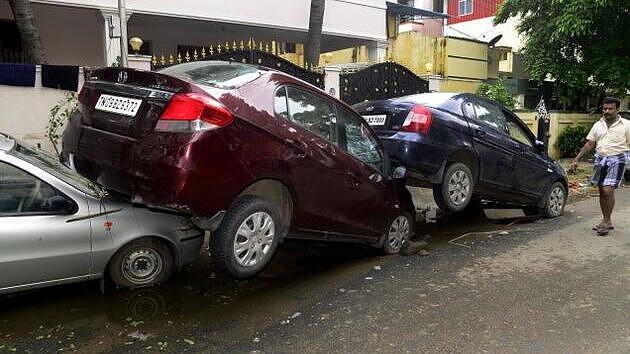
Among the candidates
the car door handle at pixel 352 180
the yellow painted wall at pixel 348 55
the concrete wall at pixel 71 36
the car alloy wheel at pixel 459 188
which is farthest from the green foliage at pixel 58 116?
the yellow painted wall at pixel 348 55

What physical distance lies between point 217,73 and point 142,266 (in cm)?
165

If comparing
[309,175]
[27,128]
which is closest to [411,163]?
[309,175]

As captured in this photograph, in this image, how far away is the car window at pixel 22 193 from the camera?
3.68 meters

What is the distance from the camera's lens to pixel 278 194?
4230 millimetres

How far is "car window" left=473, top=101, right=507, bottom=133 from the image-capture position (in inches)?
248

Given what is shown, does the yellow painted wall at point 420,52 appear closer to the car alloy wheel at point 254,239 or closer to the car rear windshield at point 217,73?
the car rear windshield at point 217,73

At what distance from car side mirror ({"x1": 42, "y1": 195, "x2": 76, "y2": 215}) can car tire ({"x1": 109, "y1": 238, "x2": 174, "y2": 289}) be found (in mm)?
487

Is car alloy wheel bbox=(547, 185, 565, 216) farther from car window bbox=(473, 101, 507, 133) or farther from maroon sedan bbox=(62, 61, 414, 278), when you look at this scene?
maroon sedan bbox=(62, 61, 414, 278)

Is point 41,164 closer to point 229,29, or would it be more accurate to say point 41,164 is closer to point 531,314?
point 531,314

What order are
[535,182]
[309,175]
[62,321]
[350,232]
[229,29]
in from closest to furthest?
1. [62,321]
2. [309,175]
3. [350,232]
4. [535,182]
5. [229,29]

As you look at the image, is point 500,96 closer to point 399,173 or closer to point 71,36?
point 399,173

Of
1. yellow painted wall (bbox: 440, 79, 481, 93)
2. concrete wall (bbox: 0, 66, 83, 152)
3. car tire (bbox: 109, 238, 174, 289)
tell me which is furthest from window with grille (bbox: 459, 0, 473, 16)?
car tire (bbox: 109, 238, 174, 289)

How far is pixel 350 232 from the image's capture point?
16.0 ft

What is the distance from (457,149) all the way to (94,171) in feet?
11.9
